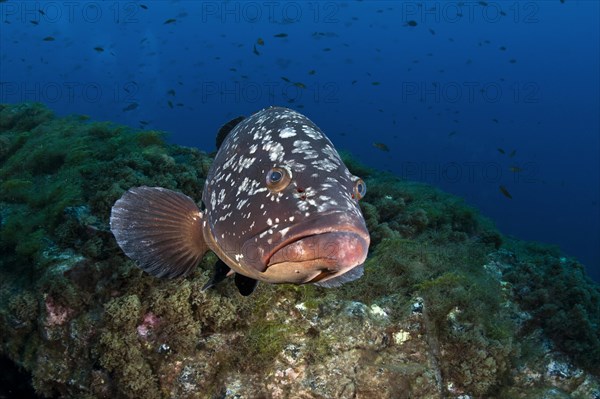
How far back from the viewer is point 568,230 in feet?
252

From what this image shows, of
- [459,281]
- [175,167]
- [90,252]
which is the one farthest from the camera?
[175,167]

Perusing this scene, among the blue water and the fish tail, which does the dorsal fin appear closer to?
the fish tail

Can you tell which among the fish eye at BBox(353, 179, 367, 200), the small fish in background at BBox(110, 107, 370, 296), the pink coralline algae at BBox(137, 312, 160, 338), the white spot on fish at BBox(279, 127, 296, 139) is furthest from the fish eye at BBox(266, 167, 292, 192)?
the pink coralline algae at BBox(137, 312, 160, 338)

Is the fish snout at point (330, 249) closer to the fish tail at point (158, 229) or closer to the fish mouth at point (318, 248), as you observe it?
the fish mouth at point (318, 248)

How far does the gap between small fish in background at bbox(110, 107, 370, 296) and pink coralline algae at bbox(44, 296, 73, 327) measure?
198 centimetres

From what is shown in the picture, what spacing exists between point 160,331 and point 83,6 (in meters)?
147

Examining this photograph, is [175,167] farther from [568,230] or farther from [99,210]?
[568,230]

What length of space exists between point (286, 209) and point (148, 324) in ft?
9.75

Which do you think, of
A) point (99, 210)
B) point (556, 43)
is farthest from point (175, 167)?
point (556, 43)

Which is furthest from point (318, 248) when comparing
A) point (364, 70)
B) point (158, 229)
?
point (364, 70)

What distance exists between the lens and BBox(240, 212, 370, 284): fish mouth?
2338 millimetres

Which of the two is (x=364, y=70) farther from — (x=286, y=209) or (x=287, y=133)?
(x=286, y=209)

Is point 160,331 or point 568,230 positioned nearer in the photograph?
point 160,331

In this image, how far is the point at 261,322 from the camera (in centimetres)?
485
